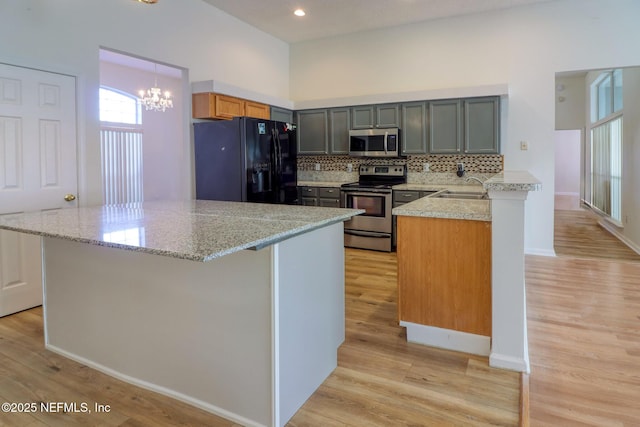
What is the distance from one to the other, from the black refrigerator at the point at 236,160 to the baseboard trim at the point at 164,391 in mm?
2410

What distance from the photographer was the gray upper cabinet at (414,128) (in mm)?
5137

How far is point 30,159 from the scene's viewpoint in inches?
124

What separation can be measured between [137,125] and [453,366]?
22.0ft

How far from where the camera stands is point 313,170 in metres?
6.31

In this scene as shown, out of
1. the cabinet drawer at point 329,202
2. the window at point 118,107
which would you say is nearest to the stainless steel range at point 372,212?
the cabinet drawer at point 329,202

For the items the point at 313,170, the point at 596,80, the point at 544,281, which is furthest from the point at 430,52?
the point at 596,80

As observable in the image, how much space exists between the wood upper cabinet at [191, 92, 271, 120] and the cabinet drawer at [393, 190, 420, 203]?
210 centimetres

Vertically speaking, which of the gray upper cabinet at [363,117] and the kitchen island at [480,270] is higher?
the gray upper cabinet at [363,117]

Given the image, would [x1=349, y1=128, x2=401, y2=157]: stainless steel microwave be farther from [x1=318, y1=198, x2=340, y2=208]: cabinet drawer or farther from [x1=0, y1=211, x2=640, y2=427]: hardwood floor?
[x1=0, y1=211, x2=640, y2=427]: hardwood floor

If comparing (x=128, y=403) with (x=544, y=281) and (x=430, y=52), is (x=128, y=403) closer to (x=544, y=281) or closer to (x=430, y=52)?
(x=544, y=281)

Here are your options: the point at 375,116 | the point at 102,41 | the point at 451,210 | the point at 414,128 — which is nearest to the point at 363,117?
the point at 375,116

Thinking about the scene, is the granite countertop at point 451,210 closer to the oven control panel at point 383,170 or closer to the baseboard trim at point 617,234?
the oven control panel at point 383,170

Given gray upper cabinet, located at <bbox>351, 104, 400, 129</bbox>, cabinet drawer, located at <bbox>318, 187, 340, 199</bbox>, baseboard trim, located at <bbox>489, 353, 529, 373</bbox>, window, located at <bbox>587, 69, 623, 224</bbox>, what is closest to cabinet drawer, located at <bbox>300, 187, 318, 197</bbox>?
cabinet drawer, located at <bbox>318, 187, 340, 199</bbox>

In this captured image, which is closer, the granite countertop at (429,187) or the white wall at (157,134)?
the granite countertop at (429,187)
